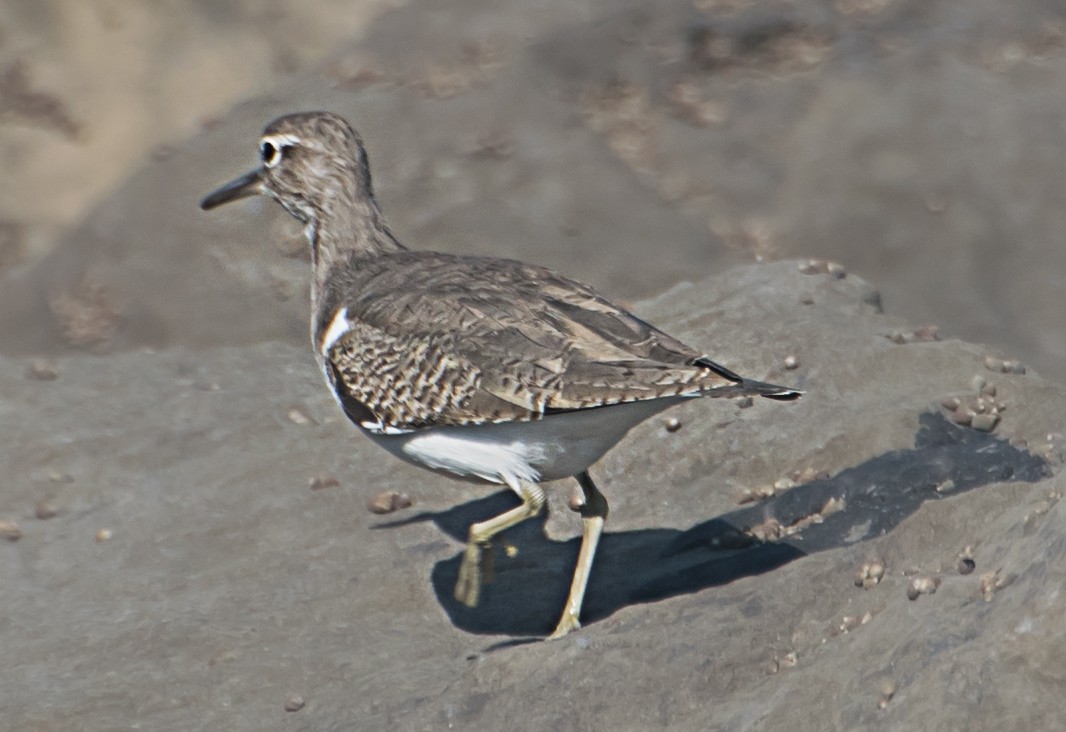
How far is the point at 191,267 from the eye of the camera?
40.3 feet

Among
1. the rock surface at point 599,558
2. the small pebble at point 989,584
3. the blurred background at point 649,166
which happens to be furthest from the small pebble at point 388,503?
the small pebble at point 989,584

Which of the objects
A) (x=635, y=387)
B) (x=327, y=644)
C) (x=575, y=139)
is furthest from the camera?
(x=575, y=139)

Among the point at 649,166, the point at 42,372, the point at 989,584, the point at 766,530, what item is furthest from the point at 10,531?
the point at 649,166

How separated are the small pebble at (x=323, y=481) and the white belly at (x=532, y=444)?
1.69 metres

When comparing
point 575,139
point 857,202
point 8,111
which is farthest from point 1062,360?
point 8,111

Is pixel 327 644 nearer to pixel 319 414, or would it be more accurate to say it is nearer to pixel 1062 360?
pixel 319 414

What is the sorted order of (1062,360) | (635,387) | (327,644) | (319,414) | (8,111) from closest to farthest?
(635,387) < (327,644) < (319,414) < (1062,360) < (8,111)

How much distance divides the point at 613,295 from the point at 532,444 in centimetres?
502

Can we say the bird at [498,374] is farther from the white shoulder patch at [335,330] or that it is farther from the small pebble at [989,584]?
the small pebble at [989,584]

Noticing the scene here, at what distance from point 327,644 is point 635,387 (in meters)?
1.99

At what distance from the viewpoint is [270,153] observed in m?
8.52

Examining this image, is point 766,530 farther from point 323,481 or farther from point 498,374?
point 323,481

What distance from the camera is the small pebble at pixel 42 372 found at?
34.8 ft

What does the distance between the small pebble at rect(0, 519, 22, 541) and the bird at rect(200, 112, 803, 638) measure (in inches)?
89.0
